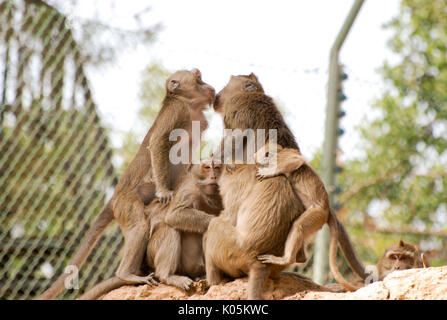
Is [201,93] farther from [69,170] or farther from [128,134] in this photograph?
[69,170]

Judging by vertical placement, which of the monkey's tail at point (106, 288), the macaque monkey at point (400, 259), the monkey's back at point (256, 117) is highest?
the monkey's back at point (256, 117)

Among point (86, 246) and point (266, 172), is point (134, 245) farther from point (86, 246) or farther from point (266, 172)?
point (266, 172)

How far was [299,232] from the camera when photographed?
10.2ft

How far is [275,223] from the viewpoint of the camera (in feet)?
10.3

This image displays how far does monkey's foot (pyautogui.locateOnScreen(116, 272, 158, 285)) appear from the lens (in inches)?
142

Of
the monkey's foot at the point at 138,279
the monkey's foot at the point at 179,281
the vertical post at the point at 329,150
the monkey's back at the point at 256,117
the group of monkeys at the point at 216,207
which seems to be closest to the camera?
the group of monkeys at the point at 216,207

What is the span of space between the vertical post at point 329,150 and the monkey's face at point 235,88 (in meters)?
2.07

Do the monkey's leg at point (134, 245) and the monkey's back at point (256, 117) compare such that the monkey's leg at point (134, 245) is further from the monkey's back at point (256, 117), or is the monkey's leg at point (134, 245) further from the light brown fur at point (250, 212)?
the monkey's back at point (256, 117)

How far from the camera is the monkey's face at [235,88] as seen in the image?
355cm

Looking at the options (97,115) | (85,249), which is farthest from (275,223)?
(97,115)

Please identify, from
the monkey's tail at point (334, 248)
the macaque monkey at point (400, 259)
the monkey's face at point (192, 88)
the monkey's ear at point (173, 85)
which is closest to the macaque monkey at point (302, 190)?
the monkey's tail at point (334, 248)

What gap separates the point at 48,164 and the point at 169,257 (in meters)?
3.50
